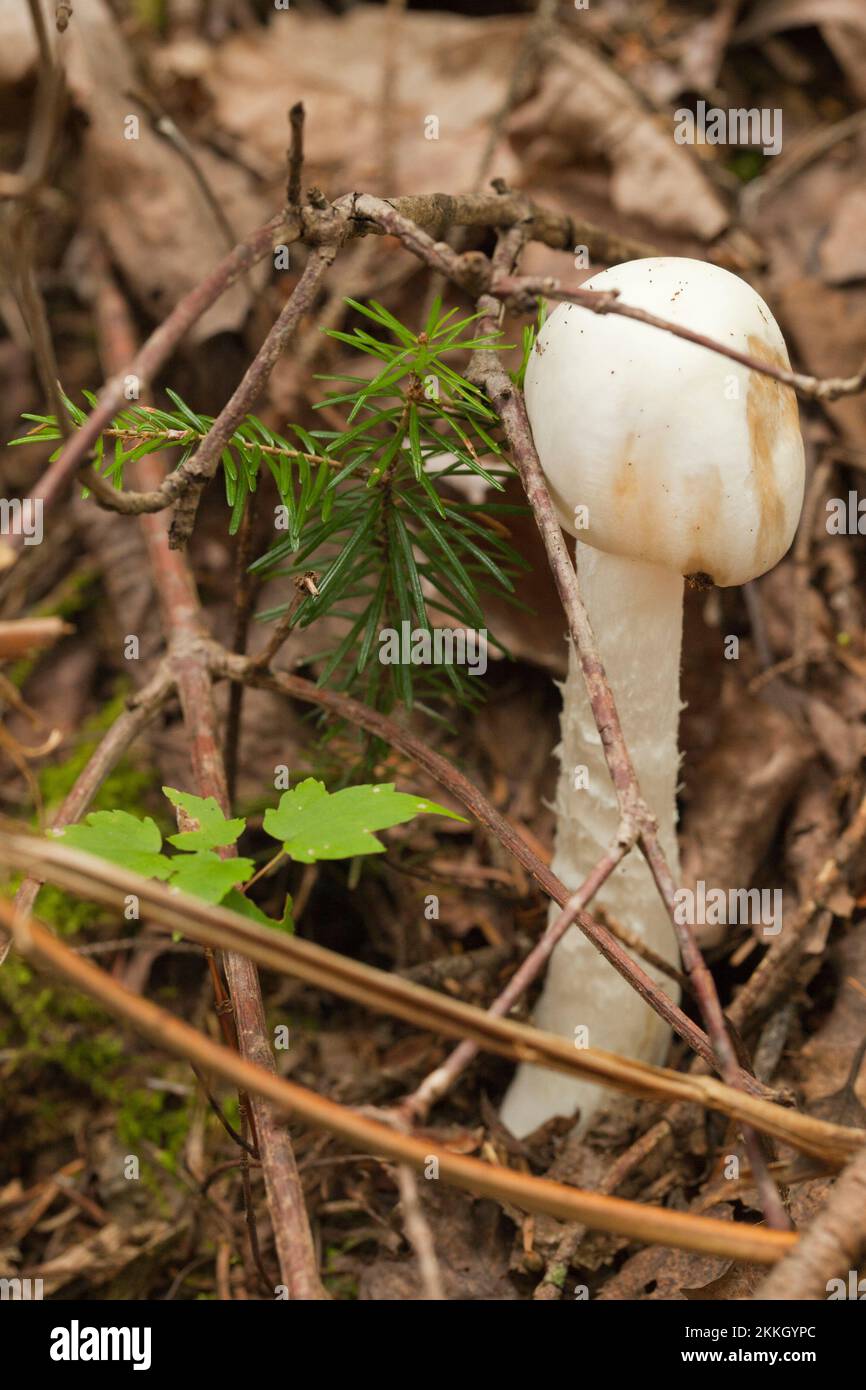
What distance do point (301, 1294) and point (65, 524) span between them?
10.4ft

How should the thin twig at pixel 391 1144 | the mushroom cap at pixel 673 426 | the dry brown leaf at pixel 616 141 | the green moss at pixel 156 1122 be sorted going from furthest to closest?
the dry brown leaf at pixel 616 141
the green moss at pixel 156 1122
the mushroom cap at pixel 673 426
the thin twig at pixel 391 1144

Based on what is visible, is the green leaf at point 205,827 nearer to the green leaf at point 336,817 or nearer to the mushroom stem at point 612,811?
the green leaf at point 336,817

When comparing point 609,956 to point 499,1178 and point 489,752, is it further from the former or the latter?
point 489,752

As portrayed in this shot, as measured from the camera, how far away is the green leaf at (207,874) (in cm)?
179

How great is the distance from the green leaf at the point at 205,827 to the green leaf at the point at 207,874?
2.0 inches

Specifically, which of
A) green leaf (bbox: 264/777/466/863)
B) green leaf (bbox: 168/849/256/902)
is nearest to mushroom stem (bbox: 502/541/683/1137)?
green leaf (bbox: 264/777/466/863)

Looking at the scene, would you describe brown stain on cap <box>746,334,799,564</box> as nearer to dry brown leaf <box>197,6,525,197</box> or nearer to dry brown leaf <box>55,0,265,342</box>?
dry brown leaf <box>197,6,525,197</box>

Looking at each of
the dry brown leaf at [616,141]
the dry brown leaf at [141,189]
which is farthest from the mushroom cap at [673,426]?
the dry brown leaf at [141,189]

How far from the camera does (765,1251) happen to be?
1479mm

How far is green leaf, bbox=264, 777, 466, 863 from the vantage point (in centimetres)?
185

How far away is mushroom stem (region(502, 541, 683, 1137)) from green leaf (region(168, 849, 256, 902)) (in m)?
0.97

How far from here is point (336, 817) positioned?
1.94 m

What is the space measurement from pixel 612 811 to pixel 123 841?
115 centimetres

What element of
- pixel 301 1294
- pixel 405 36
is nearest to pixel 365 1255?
pixel 301 1294
